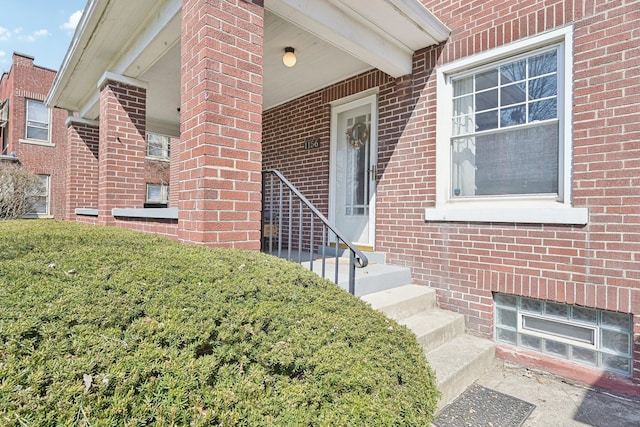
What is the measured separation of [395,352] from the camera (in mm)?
1581

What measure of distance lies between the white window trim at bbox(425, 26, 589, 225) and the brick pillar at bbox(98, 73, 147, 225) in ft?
12.7

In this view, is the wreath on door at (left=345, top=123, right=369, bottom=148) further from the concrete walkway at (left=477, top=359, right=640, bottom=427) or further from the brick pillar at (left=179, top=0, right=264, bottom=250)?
the concrete walkway at (left=477, top=359, right=640, bottom=427)

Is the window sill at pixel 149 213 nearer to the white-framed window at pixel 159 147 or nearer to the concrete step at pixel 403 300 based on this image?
the concrete step at pixel 403 300

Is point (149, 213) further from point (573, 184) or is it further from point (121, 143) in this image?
point (573, 184)

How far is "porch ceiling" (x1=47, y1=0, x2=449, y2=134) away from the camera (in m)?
3.27

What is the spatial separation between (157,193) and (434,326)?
1684cm

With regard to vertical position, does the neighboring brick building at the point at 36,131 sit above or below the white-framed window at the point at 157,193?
above

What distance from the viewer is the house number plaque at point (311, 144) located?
5.25 m

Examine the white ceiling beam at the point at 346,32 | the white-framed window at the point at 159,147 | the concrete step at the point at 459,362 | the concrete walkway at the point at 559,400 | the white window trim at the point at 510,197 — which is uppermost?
the white-framed window at the point at 159,147

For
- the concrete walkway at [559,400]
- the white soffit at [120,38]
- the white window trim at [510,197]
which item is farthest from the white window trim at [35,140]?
the concrete walkway at [559,400]

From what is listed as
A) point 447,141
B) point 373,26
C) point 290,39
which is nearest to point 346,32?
point 373,26

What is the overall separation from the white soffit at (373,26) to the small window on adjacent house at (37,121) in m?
15.5

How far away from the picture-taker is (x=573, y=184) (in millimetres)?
2967

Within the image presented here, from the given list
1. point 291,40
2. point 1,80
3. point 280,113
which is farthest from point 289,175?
point 1,80
